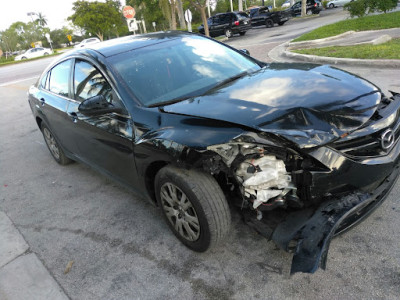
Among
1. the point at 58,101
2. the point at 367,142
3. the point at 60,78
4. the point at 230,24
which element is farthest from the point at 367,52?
the point at 230,24

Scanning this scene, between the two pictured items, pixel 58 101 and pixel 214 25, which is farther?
pixel 214 25

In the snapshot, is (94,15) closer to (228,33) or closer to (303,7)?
(228,33)

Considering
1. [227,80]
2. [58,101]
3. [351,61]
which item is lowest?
[351,61]

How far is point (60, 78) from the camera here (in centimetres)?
414

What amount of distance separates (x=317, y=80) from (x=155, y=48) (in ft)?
5.53

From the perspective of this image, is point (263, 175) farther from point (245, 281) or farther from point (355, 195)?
point (245, 281)

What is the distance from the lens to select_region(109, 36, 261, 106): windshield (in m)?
2.99

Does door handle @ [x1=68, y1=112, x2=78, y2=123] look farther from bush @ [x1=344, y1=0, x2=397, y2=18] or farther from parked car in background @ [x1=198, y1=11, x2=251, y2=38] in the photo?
parked car in background @ [x1=198, y1=11, x2=251, y2=38]

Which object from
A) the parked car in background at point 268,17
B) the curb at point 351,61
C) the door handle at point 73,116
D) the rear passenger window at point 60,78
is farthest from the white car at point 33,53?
the door handle at point 73,116

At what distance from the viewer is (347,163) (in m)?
2.12

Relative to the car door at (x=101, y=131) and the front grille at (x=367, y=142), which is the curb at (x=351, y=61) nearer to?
the front grille at (x=367, y=142)

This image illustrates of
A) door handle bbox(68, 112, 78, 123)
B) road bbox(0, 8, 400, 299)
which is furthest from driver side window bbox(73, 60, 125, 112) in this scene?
road bbox(0, 8, 400, 299)

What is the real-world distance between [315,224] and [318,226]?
3cm

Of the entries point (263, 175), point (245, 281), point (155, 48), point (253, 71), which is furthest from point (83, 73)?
point (245, 281)
